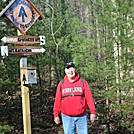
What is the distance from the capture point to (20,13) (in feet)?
12.7

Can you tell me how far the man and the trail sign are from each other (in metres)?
1.14

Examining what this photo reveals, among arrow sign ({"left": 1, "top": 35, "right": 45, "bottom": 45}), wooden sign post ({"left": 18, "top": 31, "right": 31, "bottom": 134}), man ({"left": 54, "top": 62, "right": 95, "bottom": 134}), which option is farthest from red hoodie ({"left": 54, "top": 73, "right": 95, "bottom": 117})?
arrow sign ({"left": 1, "top": 35, "right": 45, "bottom": 45})

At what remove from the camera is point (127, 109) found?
5871 millimetres

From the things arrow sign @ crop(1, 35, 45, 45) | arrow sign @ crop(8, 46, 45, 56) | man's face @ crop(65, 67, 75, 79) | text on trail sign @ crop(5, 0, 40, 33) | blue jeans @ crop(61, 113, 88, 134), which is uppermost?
text on trail sign @ crop(5, 0, 40, 33)

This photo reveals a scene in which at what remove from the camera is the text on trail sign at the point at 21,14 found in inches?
150

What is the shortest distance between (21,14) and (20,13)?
24mm

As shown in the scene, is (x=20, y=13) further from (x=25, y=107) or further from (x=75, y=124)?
(x=75, y=124)

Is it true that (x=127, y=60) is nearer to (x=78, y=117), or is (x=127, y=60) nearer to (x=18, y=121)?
(x=78, y=117)

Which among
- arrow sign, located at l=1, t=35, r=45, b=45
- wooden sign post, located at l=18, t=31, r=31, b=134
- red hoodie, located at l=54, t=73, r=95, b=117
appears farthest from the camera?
wooden sign post, located at l=18, t=31, r=31, b=134

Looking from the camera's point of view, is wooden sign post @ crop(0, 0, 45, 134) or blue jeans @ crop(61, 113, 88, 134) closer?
blue jeans @ crop(61, 113, 88, 134)

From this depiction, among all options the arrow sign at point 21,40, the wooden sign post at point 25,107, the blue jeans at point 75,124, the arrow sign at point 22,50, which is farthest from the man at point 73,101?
the arrow sign at point 21,40

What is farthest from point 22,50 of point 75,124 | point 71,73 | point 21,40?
point 75,124

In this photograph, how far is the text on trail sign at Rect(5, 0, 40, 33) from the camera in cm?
380

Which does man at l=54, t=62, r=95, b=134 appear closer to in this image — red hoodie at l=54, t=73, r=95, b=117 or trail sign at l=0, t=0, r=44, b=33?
red hoodie at l=54, t=73, r=95, b=117
